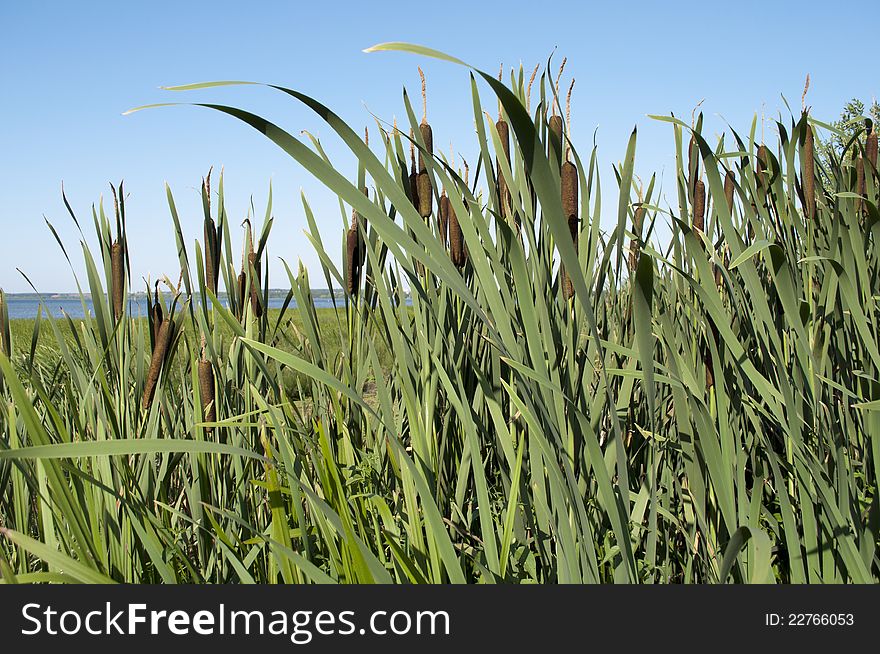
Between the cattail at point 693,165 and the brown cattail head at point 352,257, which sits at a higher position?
the cattail at point 693,165

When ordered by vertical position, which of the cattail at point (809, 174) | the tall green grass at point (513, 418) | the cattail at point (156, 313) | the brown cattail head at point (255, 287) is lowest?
the tall green grass at point (513, 418)

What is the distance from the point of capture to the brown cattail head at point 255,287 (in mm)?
1114

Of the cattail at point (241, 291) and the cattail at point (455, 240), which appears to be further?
the cattail at point (241, 291)

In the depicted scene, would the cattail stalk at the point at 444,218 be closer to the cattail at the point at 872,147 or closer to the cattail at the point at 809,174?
the cattail at the point at 809,174

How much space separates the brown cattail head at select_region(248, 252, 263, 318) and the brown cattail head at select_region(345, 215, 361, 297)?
0.17m

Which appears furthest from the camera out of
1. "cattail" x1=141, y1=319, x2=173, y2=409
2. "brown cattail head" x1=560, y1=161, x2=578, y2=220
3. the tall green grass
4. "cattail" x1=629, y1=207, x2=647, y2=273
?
"cattail" x1=629, y1=207, x2=647, y2=273

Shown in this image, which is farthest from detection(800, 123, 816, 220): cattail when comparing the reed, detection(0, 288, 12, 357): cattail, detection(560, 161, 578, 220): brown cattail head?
detection(0, 288, 12, 357): cattail

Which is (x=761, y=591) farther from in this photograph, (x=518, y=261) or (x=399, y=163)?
(x=399, y=163)

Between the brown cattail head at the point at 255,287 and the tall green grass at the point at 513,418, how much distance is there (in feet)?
0.05

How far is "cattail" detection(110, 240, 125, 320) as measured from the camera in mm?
1033

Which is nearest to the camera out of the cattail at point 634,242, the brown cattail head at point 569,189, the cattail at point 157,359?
the brown cattail head at point 569,189

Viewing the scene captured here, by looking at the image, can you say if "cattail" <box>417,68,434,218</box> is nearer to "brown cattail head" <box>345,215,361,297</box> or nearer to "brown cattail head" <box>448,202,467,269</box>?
"brown cattail head" <box>448,202,467,269</box>

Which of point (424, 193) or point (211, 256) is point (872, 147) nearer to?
point (424, 193)

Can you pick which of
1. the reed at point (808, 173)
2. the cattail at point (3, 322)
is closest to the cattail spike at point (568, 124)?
the reed at point (808, 173)
